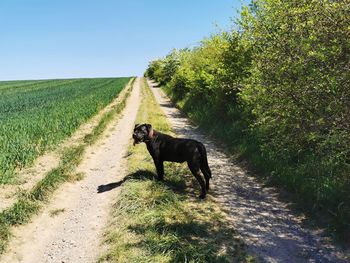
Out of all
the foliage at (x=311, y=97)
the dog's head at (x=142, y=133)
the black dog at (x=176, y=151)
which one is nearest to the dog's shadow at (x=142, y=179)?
the black dog at (x=176, y=151)

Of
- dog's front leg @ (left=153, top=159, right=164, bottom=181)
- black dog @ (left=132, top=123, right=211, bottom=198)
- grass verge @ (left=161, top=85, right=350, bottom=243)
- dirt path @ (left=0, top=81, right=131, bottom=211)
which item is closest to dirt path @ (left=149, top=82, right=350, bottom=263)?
grass verge @ (left=161, top=85, right=350, bottom=243)

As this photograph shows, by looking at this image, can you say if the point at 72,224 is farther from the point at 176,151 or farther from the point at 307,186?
the point at 307,186

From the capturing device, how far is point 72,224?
7.69 meters

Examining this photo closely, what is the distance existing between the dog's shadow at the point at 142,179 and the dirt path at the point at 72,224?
0.22 metres

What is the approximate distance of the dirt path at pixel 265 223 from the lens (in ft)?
20.4

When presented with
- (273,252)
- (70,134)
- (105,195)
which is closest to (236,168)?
(105,195)

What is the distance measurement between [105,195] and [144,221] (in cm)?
244

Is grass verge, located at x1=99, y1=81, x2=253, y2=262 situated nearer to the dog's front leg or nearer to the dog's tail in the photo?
the dog's front leg

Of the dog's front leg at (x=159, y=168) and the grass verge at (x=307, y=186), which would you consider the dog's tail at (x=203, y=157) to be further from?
the grass verge at (x=307, y=186)

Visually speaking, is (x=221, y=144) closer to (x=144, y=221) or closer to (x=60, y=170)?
(x=60, y=170)

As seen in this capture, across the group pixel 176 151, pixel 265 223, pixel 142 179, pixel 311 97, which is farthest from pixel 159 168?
pixel 311 97

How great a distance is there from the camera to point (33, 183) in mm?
9688

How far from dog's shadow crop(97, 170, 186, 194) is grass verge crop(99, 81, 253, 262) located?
2 cm

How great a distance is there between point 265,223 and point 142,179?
3629 millimetres
